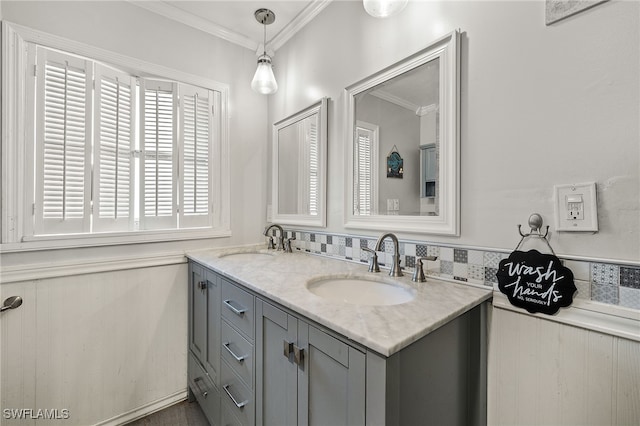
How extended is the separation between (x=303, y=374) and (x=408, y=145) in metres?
0.99

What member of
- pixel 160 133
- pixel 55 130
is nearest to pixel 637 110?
pixel 160 133

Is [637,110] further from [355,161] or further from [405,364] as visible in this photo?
[355,161]

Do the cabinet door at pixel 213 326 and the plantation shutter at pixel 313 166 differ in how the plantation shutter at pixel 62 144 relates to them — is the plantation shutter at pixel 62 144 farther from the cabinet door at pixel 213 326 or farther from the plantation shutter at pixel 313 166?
the plantation shutter at pixel 313 166

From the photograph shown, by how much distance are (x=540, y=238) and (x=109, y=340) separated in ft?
6.92

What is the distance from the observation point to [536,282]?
0.83 m

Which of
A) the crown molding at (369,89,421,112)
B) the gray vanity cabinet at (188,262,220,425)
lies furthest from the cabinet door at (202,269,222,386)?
the crown molding at (369,89,421,112)

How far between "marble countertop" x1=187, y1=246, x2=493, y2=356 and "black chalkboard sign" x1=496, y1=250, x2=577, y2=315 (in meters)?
0.09

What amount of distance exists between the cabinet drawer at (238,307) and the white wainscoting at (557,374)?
897 mm

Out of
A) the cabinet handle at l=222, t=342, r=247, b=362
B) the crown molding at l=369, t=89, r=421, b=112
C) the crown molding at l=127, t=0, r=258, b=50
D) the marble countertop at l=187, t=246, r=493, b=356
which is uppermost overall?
the crown molding at l=127, t=0, r=258, b=50

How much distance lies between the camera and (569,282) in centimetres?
78

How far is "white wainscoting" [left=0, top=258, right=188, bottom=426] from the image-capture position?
4.30 feet

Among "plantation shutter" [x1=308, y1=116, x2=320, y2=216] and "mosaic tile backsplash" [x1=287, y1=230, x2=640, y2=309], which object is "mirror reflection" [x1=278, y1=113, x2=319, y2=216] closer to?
"plantation shutter" [x1=308, y1=116, x2=320, y2=216]

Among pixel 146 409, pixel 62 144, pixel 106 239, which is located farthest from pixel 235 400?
pixel 62 144

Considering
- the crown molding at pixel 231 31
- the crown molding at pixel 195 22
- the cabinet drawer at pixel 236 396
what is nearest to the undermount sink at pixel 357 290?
the cabinet drawer at pixel 236 396
